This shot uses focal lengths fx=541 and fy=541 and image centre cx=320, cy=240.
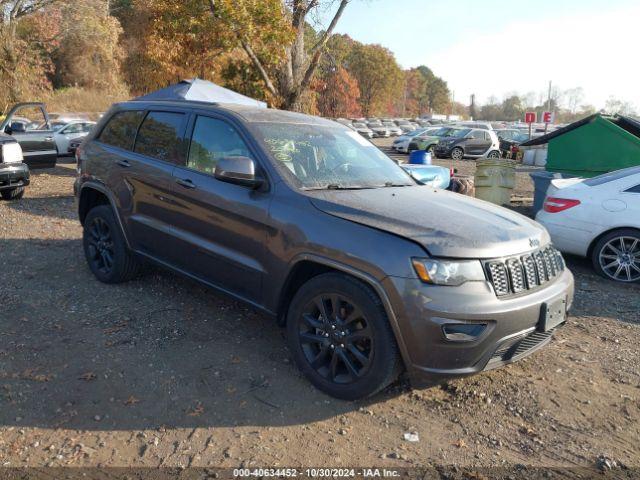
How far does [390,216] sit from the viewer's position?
10.6ft

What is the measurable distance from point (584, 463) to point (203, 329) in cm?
279

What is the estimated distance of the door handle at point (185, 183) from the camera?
4.11m

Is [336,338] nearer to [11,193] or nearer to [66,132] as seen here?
[11,193]

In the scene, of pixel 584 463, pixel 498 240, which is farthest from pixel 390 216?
pixel 584 463

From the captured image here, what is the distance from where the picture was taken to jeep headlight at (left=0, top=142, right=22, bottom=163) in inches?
333

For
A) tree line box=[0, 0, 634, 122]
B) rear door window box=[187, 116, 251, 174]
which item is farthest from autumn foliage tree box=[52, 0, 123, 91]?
rear door window box=[187, 116, 251, 174]

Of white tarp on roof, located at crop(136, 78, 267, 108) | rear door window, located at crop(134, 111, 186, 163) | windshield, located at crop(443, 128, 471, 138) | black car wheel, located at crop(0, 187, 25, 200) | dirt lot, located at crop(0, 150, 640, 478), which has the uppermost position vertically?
white tarp on roof, located at crop(136, 78, 267, 108)

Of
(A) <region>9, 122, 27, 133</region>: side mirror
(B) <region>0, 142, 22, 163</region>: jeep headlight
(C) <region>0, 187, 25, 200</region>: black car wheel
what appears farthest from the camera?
(A) <region>9, 122, 27, 133</region>: side mirror

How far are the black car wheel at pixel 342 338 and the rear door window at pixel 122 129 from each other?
2.51 meters

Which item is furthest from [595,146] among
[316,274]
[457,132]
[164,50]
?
[457,132]

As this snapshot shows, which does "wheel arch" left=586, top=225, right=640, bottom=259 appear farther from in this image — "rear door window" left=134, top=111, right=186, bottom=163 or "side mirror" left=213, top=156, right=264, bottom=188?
"rear door window" left=134, top=111, right=186, bottom=163

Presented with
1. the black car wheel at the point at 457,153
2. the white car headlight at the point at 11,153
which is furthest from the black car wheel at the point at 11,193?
the black car wheel at the point at 457,153

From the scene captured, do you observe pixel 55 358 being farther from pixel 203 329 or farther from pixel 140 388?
pixel 203 329

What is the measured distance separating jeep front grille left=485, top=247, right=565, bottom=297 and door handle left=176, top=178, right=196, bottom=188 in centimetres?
226
